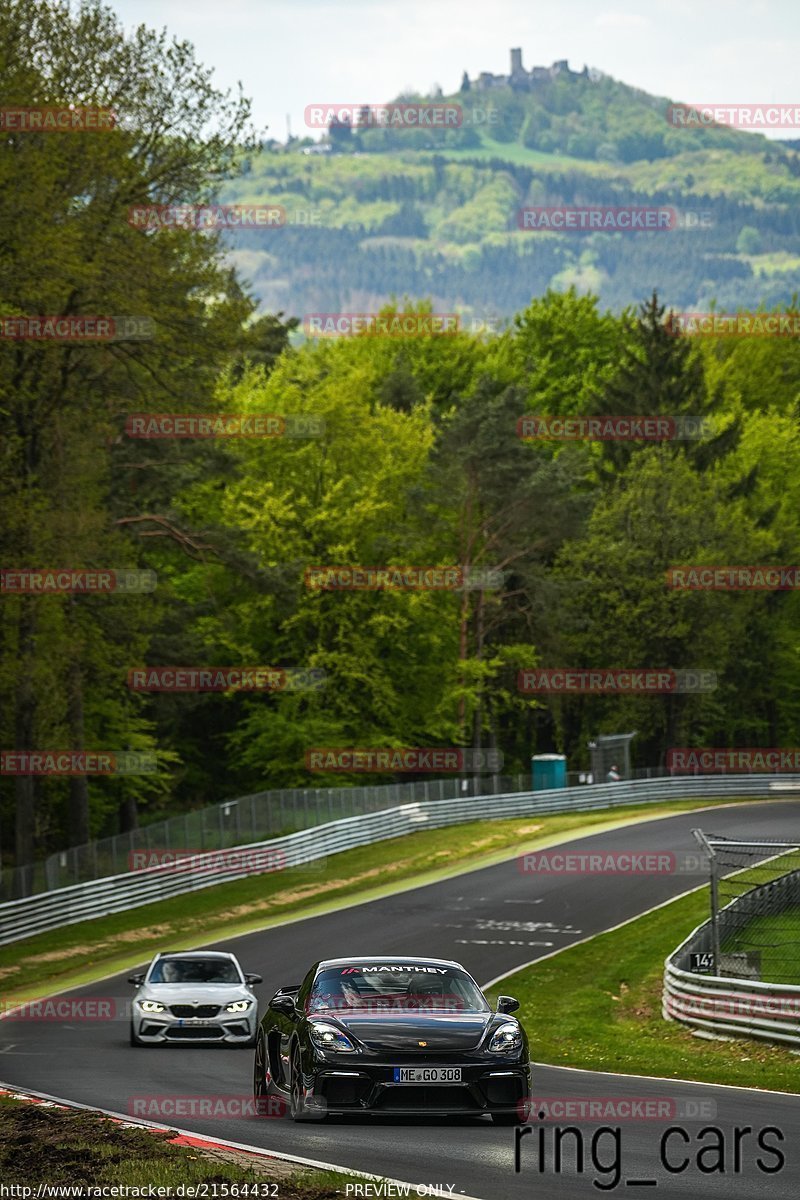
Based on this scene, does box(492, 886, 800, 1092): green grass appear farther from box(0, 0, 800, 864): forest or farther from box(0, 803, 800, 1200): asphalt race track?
box(0, 0, 800, 864): forest

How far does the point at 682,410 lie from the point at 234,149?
44784mm

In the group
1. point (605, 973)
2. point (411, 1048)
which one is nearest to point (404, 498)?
point (605, 973)

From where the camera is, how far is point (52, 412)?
4078 centimetres

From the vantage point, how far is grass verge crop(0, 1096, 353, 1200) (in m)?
9.68

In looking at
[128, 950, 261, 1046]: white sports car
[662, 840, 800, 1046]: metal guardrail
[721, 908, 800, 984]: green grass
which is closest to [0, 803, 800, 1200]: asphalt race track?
[128, 950, 261, 1046]: white sports car

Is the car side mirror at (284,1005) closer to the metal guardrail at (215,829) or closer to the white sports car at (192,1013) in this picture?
the white sports car at (192,1013)

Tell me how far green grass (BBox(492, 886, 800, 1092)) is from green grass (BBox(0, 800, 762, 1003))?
6.34 meters

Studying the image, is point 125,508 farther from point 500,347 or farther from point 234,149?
point 500,347

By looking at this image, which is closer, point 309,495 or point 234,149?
point 234,149

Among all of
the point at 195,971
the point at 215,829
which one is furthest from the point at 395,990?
the point at 215,829

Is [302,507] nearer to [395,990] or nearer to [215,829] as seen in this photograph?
[215,829]

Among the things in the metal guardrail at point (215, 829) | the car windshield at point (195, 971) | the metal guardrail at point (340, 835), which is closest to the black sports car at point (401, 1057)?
the car windshield at point (195, 971)

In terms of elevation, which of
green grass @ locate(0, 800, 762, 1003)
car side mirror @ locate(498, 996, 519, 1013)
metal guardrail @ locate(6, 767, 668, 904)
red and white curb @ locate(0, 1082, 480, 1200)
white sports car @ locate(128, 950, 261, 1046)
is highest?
car side mirror @ locate(498, 996, 519, 1013)

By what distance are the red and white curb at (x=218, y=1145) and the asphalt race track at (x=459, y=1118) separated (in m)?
0.16
